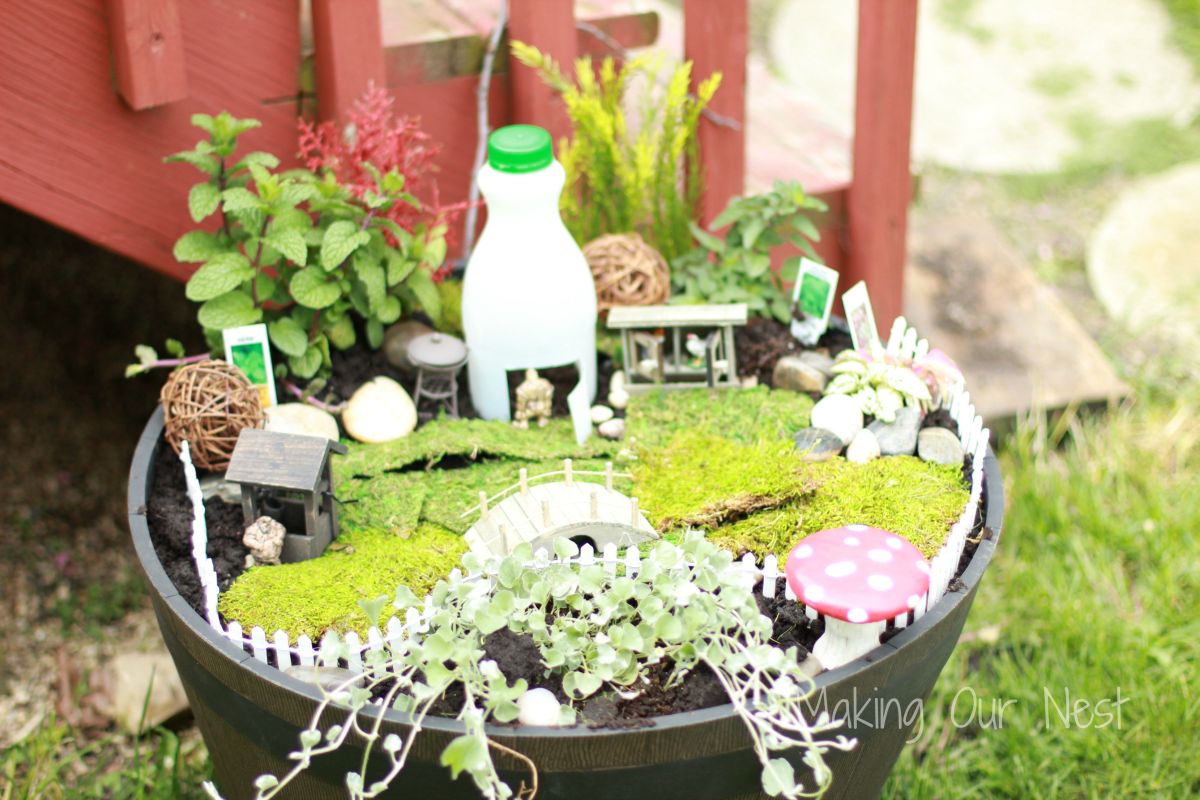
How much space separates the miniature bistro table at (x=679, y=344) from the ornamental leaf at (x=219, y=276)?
621 millimetres

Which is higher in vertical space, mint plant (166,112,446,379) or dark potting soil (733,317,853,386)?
mint plant (166,112,446,379)

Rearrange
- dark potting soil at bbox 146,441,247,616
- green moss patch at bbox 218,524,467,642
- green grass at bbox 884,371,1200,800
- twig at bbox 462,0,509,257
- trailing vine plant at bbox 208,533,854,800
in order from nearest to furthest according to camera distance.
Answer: trailing vine plant at bbox 208,533,854,800
green moss patch at bbox 218,524,467,642
dark potting soil at bbox 146,441,247,616
green grass at bbox 884,371,1200,800
twig at bbox 462,0,509,257

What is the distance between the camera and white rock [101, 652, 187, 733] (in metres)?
2.64

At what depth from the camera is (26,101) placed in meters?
2.21

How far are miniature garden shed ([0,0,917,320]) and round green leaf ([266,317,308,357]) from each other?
0.36 metres

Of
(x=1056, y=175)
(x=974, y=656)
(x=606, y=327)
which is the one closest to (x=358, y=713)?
(x=606, y=327)

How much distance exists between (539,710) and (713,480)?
574 millimetres

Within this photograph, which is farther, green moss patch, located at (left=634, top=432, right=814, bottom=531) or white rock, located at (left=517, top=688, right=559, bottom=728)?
green moss patch, located at (left=634, top=432, right=814, bottom=531)

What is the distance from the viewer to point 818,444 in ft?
6.95

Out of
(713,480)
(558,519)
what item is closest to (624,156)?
(713,480)

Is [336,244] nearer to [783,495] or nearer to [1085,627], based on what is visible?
[783,495]

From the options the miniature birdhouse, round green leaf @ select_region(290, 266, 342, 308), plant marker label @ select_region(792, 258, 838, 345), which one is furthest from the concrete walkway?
the miniature birdhouse

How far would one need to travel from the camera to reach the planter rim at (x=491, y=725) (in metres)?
1.56

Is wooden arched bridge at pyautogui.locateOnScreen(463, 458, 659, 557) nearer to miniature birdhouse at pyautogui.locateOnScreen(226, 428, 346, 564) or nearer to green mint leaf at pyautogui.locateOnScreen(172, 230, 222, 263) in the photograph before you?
miniature birdhouse at pyautogui.locateOnScreen(226, 428, 346, 564)
